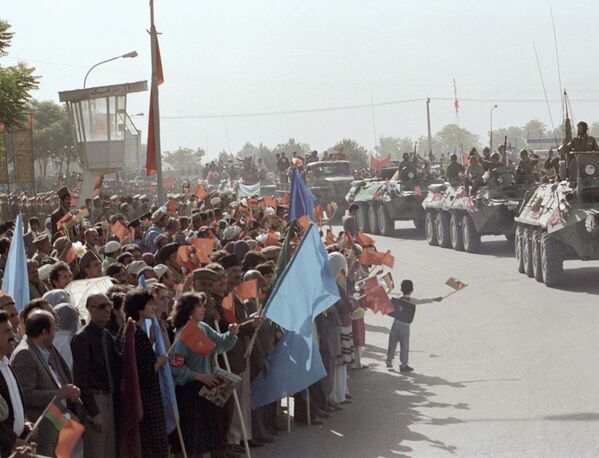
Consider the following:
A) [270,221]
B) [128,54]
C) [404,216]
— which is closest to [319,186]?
[404,216]

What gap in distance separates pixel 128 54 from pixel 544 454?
2515cm

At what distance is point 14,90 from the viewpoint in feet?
66.9

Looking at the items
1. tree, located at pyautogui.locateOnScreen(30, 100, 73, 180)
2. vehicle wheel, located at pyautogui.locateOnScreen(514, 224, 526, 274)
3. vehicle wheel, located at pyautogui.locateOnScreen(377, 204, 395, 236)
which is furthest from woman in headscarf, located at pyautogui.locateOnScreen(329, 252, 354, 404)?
tree, located at pyautogui.locateOnScreen(30, 100, 73, 180)

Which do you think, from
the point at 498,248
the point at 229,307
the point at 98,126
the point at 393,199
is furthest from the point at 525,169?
the point at 229,307

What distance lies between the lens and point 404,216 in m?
33.8

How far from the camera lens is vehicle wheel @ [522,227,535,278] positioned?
21.6 metres

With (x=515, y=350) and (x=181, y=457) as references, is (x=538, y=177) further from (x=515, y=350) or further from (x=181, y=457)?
(x=181, y=457)

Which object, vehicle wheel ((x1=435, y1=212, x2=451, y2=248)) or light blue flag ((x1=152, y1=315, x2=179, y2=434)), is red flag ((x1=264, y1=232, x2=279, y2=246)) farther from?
vehicle wheel ((x1=435, y1=212, x2=451, y2=248))

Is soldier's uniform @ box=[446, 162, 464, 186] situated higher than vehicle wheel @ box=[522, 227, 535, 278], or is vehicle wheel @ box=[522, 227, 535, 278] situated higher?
soldier's uniform @ box=[446, 162, 464, 186]

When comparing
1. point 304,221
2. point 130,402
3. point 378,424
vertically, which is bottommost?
point 378,424

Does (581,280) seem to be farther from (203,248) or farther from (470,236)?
(203,248)

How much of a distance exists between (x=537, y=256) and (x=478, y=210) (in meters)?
5.67

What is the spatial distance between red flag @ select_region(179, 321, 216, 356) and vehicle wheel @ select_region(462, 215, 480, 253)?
1905 cm

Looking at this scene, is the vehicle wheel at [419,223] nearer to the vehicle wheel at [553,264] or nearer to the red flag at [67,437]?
the vehicle wheel at [553,264]
